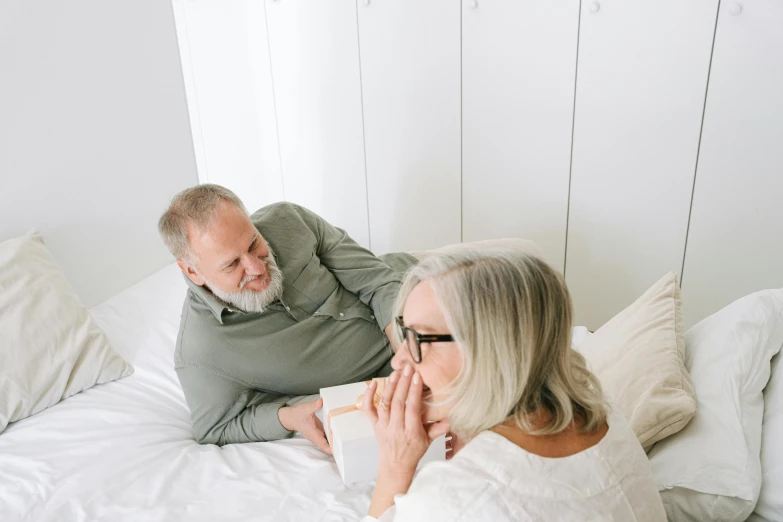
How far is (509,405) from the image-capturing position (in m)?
0.85

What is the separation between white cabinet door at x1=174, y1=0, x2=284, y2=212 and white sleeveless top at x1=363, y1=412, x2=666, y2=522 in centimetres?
222

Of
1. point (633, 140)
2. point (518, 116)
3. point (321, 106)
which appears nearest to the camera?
point (633, 140)

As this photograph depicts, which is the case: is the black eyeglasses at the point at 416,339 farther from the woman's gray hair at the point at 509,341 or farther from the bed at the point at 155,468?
the bed at the point at 155,468

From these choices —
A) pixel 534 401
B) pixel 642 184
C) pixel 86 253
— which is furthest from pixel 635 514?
pixel 86 253

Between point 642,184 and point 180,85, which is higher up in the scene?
point 180,85

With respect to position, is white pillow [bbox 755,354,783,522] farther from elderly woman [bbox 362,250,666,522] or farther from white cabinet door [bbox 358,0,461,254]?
white cabinet door [bbox 358,0,461,254]

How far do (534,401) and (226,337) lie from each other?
0.92 m

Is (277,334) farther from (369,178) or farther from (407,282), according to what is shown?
(369,178)

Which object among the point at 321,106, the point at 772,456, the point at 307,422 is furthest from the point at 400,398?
the point at 321,106

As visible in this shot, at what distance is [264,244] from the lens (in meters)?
1.66

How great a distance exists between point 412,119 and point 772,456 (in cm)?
181

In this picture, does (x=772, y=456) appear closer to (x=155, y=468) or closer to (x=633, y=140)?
(x=155, y=468)

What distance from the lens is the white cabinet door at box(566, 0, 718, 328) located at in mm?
2037

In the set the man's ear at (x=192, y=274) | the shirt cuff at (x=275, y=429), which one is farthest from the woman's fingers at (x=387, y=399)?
the man's ear at (x=192, y=274)
